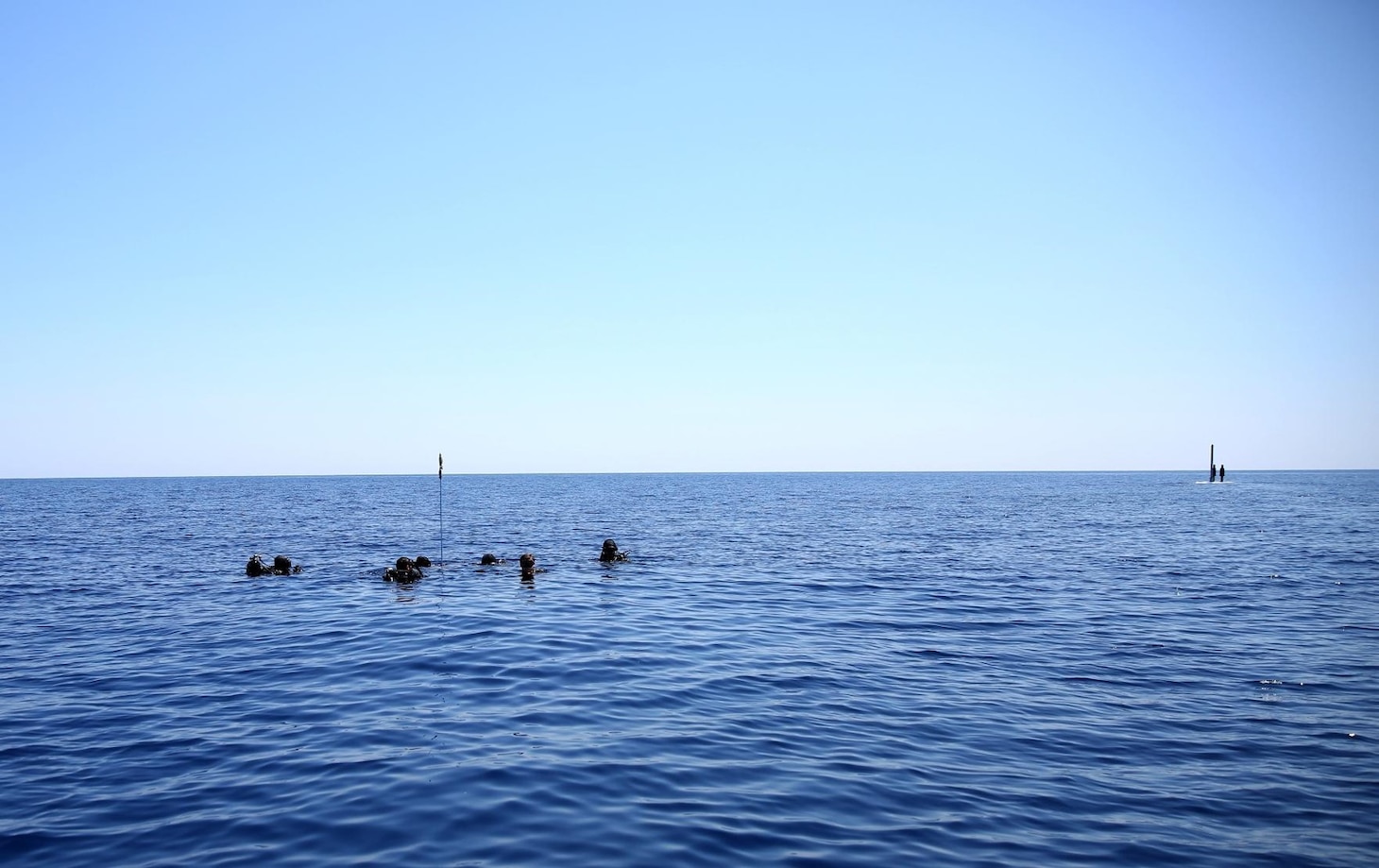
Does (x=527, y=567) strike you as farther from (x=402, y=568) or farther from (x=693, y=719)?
(x=693, y=719)

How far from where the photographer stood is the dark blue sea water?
9.50 meters

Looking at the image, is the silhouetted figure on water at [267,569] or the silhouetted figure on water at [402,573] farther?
the silhouetted figure on water at [267,569]

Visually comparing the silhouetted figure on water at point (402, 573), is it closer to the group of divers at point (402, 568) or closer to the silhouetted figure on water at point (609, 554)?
the group of divers at point (402, 568)

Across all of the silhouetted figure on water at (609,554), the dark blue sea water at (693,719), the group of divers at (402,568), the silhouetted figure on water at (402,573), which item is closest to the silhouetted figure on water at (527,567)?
the group of divers at (402,568)

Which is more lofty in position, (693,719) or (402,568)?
(402,568)

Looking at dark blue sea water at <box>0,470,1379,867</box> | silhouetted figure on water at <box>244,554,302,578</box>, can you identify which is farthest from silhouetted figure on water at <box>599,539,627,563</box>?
silhouetted figure on water at <box>244,554,302,578</box>

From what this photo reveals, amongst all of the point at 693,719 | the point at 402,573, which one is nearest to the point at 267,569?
the point at 402,573

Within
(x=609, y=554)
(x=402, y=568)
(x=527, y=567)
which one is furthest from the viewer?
(x=609, y=554)

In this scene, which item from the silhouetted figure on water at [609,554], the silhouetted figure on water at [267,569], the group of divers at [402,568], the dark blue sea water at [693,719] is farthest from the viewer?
the silhouetted figure on water at [609,554]

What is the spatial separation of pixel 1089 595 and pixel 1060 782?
1855 cm

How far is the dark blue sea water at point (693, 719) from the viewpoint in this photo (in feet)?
31.2

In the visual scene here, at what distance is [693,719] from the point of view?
1395cm

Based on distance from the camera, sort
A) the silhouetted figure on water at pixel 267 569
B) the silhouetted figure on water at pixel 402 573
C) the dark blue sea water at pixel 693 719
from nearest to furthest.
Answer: the dark blue sea water at pixel 693 719, the silhouetted figure on water at pixel 402 573, the silhouetted figure on water at pixel 267 569

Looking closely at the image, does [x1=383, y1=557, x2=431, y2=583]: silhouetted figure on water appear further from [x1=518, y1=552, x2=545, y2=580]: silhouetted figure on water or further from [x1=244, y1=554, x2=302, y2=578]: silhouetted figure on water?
[x1=244, y1=554, x2=302, y2=578]: silhouetted figure on water
